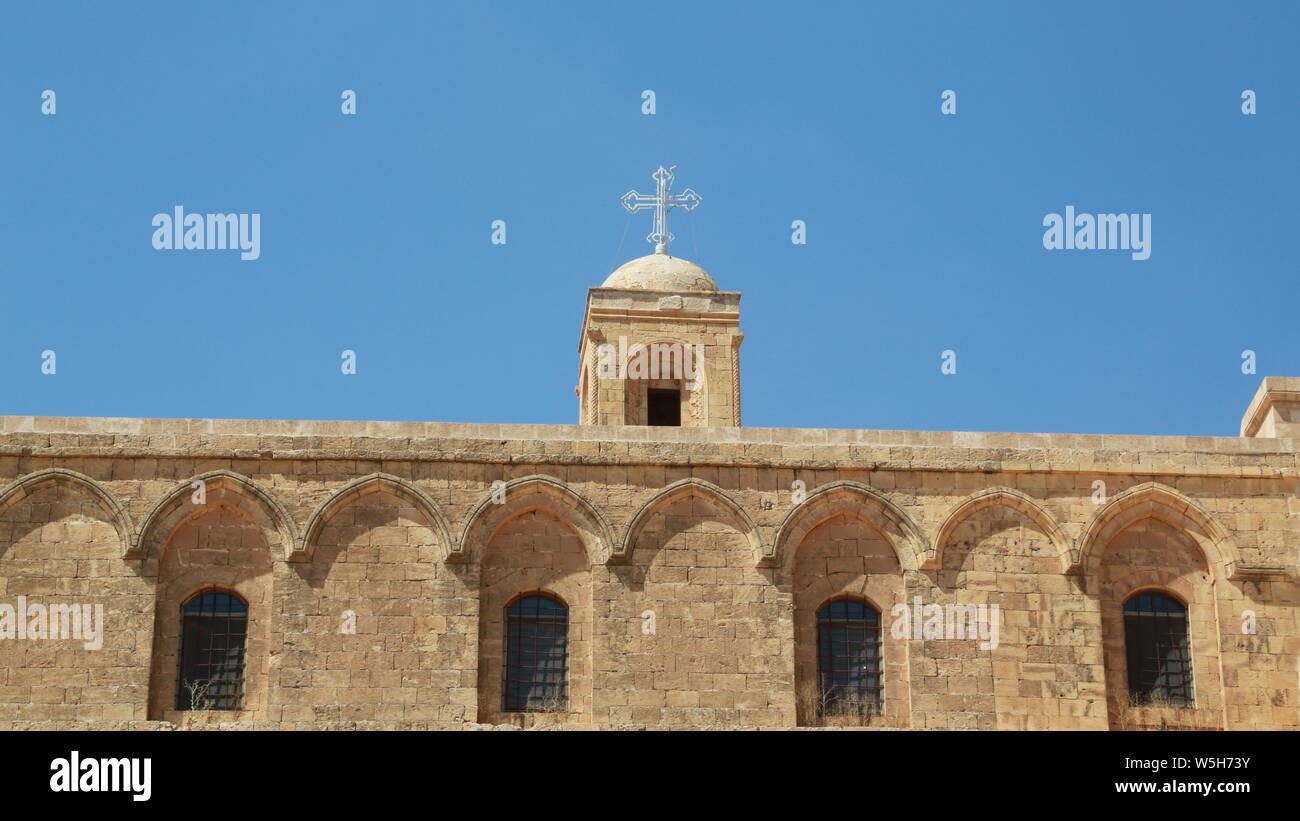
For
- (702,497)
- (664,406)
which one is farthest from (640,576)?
(664,406)

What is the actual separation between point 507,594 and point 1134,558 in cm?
797

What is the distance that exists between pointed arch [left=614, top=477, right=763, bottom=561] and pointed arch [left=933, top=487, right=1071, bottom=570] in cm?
235

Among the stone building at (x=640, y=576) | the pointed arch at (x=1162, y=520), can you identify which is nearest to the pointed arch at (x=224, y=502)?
the stone building at (x=640, y=576)

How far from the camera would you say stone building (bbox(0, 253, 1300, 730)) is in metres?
26.8

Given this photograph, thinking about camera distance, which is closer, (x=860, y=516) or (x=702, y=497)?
(x=702, y=497)

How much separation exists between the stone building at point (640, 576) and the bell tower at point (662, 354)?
6.90 m

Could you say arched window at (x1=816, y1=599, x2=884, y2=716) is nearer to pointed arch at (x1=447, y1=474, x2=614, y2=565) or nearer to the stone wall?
the stone wall

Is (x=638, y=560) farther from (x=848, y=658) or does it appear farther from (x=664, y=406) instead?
(x=664, y=406)

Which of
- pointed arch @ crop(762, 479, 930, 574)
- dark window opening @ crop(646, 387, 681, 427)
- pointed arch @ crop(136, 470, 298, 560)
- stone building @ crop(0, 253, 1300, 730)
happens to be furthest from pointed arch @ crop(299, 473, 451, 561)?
dark window opening @ crop(646, 387, 681, 427)

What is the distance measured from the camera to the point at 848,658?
1085 inches

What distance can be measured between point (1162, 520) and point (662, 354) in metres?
9.75

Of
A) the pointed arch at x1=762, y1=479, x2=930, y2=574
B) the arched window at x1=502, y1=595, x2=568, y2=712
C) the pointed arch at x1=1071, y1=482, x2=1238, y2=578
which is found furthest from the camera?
the pointed arch at x1=1071, y1=482, x2=1238, y2=578

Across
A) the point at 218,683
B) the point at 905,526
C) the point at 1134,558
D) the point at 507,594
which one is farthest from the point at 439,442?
the point at 1134,558
